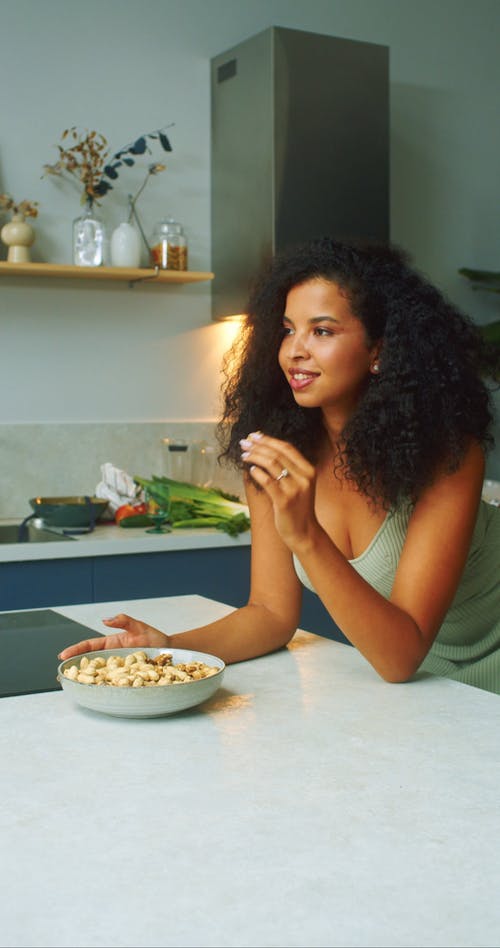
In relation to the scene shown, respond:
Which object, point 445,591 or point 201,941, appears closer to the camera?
point 201,941

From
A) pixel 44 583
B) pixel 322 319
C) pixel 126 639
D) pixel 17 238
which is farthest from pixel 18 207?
pixel 126 639

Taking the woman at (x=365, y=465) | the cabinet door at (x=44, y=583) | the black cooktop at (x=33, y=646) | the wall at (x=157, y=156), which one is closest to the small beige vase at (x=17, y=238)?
the wall at (x=157, y=156)

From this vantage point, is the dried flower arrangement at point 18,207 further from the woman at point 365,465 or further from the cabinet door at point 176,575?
the woman at point 365,465

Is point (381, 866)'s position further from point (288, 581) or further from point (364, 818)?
point (288, 581)

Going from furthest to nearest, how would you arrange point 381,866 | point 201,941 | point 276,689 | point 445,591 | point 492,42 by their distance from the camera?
point 492,42
point 445,591
point 276,689
point 381,866
point 201,941

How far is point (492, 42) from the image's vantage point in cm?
430

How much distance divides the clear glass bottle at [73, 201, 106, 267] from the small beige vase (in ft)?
0.52

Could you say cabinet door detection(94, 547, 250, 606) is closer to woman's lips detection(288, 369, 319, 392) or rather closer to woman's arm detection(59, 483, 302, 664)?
woman's arm detection(59, 483, 302, 664)

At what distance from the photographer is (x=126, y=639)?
58.9 inches

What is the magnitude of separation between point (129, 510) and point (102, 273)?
0.77m

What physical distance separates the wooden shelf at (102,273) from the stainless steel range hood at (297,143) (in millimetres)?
191

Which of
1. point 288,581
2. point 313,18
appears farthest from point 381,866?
point 313,18

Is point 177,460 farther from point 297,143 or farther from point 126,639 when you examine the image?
point 126,639

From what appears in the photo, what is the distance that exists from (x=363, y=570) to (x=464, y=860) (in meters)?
0.87
